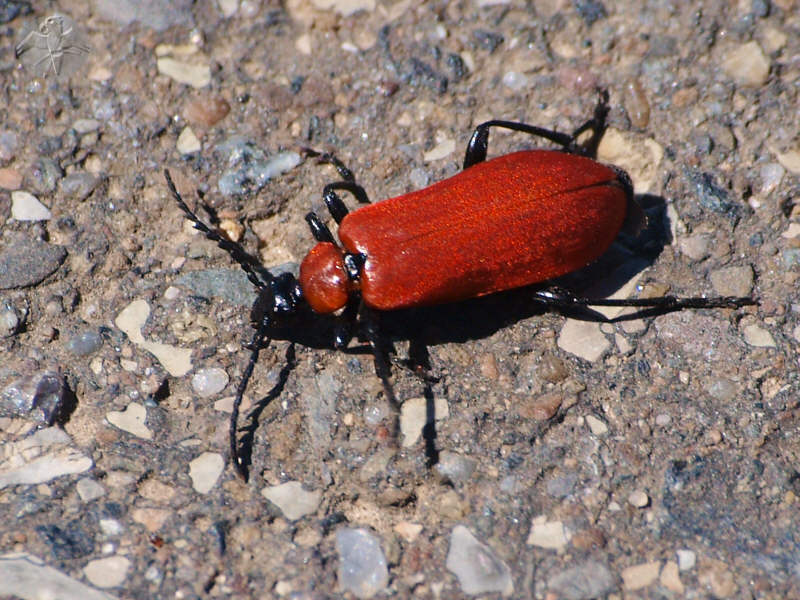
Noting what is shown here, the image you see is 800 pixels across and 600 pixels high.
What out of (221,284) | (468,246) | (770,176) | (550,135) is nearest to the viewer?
(468,246)

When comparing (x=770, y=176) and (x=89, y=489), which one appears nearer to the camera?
(x=89, y=489)

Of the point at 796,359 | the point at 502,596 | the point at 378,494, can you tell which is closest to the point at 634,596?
the point at 502,596

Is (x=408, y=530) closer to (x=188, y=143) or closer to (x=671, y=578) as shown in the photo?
(x=671, y=578)

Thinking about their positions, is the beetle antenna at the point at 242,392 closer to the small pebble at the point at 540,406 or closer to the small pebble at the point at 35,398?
the small pebble at the point at 35,398

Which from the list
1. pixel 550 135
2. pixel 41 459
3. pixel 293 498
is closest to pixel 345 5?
pixel 550 135

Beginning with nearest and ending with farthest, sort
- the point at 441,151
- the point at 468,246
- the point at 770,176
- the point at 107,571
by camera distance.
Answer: the point at 107,571, the point at 468,246, the point at 770,176, the point at 441,151

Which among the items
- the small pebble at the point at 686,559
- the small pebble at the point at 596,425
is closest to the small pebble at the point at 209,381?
the small pebble at the point at 596,425

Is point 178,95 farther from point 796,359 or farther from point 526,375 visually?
point 796,359
